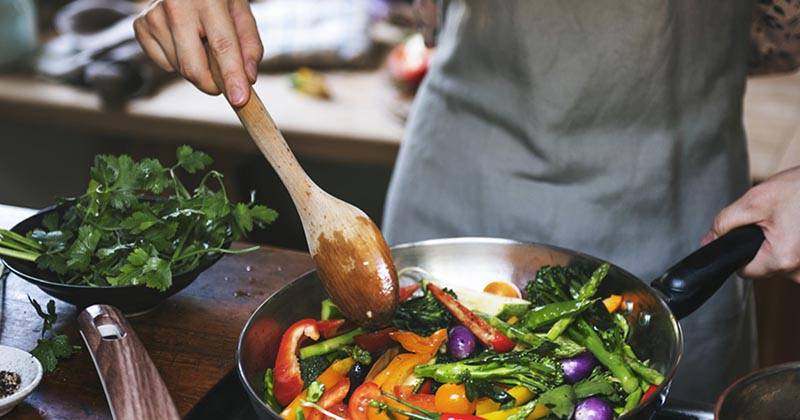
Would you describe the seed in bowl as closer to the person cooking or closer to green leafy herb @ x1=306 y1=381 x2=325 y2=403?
green leafy herb @ x1=306 y1=381 x2=325 y2=403

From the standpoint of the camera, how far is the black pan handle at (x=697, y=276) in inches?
44.1

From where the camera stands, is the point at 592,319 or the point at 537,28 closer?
the point at 592,319

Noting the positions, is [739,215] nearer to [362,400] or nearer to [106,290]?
[362,400]

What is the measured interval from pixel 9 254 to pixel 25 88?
1953mm

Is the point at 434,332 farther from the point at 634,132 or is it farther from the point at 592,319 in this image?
the point at 634,132

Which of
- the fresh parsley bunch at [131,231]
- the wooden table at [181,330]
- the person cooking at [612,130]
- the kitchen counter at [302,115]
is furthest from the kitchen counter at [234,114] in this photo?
the fresh parsley bunch at [131,231]

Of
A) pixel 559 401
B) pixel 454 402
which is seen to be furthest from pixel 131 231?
pixel 559 401

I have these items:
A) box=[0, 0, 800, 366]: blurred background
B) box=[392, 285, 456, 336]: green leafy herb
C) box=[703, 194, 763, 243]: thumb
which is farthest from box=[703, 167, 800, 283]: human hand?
box=[0, 0, 800, 366]: blurred background

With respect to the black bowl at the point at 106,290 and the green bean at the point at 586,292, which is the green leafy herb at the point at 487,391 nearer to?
the green bean at the point at 586,292

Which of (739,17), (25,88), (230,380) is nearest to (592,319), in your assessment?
(230,380)

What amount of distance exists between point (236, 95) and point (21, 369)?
43cm

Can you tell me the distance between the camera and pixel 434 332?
1171 mm

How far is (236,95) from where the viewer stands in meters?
1.15

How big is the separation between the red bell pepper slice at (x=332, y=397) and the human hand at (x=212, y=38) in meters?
0.38
